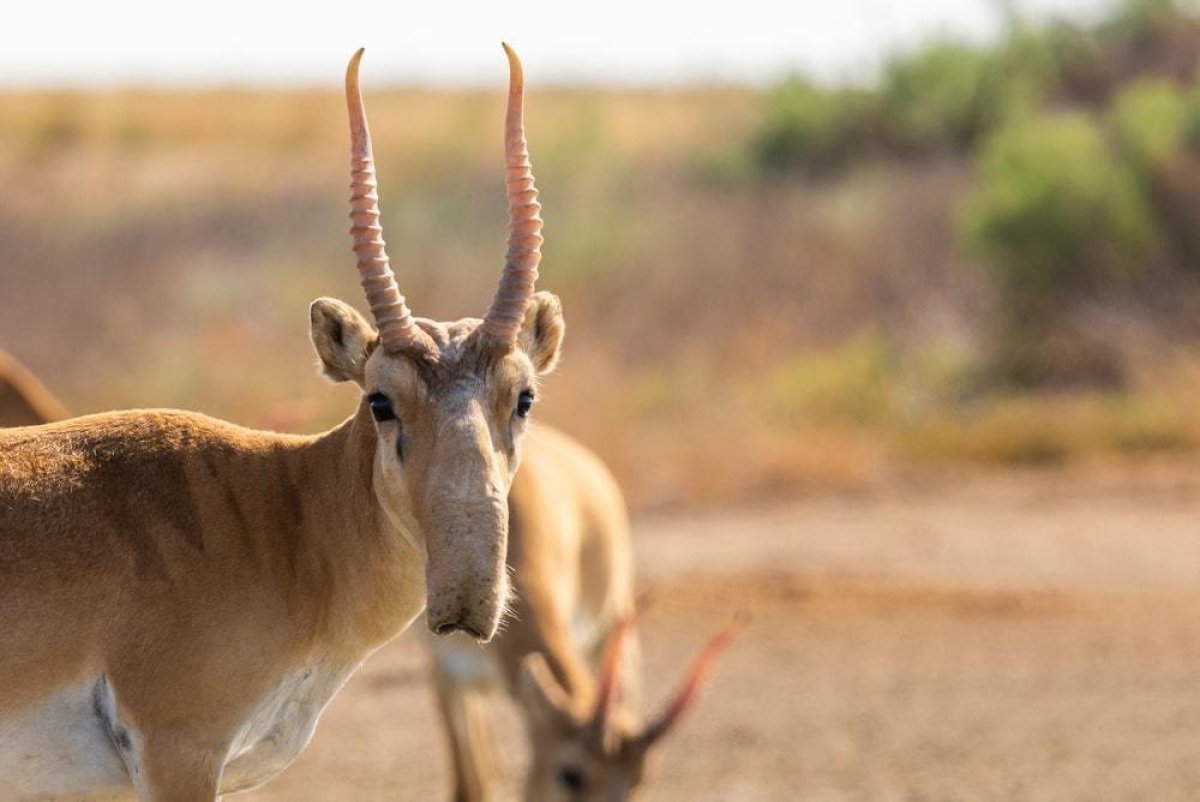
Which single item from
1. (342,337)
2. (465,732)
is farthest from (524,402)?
(465,732)

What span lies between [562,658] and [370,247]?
4922mm

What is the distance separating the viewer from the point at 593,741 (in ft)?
34.3

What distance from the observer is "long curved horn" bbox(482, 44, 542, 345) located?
6.52 metres

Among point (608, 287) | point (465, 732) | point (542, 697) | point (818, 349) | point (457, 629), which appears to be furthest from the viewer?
point (608, 287)

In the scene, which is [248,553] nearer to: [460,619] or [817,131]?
[460,619]

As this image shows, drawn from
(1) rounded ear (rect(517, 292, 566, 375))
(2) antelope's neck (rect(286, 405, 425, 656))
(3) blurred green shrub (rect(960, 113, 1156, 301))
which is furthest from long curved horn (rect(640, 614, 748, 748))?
(3) blurred green shrub (rect(960, 113, 1156, 301))

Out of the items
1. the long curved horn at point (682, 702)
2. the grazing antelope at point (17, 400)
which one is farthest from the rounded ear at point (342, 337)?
the long curved horn at point (682, 702)

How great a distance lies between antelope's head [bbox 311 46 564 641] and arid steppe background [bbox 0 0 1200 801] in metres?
3.46

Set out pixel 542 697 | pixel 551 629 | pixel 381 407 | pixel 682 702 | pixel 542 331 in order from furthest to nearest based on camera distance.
→ pixel 551 629 < pixel 542 697 < pixel 682 702 < pixel 542 331 < pixel 381 407

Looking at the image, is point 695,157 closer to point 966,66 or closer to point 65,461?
point 966,66

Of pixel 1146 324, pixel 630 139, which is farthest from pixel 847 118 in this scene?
pixel 1146 324

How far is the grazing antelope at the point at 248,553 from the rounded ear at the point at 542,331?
6.8 inches

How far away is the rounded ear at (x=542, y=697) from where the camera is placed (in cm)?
1053

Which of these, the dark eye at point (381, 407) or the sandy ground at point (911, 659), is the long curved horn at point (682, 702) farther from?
the dark eye at point (381, 407)
